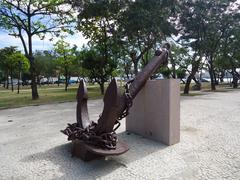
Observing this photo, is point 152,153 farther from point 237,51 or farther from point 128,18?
point 237,51

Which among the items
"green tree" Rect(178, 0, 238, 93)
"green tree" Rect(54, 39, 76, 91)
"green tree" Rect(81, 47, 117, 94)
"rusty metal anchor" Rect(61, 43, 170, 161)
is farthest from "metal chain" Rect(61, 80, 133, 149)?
"green tree" Rect(54, 39, 76, 91)

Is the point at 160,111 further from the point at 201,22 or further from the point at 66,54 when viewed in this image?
the point at 66,54

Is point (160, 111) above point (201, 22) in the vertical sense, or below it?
below

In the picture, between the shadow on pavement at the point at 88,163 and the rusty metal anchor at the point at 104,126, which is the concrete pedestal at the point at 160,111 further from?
the rusty metal anchor at the point at 104,126

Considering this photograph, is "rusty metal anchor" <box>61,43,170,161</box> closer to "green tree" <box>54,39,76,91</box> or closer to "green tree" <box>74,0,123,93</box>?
"green tree" <box>74,0,123,93</box>

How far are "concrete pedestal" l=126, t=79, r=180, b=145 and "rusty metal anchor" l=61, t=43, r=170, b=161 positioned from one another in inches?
23.0

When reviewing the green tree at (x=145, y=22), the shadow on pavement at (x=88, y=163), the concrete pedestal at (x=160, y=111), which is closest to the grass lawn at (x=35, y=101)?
the green tree at (x=145, y=22)

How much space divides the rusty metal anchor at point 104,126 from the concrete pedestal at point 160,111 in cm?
58

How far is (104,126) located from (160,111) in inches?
62.0

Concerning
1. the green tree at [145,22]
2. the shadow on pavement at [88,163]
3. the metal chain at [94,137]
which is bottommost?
the shadow on pavement at [88,163]

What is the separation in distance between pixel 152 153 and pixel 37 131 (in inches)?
116

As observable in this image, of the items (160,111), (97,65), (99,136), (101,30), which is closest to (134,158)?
(99,136)

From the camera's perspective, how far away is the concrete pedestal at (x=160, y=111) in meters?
4.56

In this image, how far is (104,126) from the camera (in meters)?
3.48
